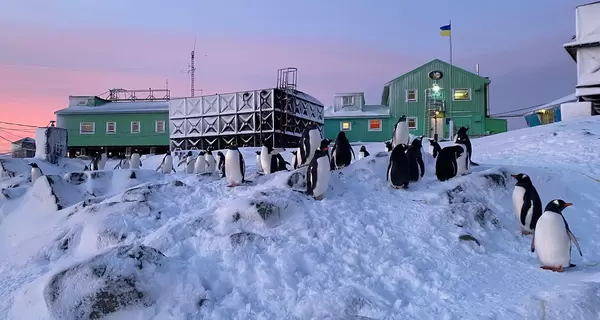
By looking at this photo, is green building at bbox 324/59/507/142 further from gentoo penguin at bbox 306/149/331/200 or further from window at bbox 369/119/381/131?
gentoo penguin at bbox 306/149/331/200

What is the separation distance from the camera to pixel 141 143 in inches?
1412

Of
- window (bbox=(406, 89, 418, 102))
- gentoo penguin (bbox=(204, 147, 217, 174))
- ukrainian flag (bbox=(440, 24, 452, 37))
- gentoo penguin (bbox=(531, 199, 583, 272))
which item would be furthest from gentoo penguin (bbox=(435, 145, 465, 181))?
ukrainian flag (bbox=(440, 24, 452, 37))

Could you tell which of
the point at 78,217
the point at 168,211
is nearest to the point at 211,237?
the point at 168,211

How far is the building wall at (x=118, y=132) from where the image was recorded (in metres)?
35.9

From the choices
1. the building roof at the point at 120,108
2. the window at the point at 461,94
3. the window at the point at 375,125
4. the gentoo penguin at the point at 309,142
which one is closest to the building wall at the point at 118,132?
the building roof at the point at 120,108

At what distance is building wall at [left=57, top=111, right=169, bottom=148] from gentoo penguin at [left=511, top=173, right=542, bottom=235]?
3112 cm

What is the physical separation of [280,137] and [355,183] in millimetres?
17943

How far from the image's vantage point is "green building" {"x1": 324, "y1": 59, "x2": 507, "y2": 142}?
114ft

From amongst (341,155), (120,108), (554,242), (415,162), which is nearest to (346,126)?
(120,108)

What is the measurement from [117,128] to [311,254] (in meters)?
32.7

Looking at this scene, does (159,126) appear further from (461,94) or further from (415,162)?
(415,162)

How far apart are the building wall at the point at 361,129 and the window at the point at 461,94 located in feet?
15.3

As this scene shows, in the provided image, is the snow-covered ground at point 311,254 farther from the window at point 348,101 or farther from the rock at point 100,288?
the window at point 348,101

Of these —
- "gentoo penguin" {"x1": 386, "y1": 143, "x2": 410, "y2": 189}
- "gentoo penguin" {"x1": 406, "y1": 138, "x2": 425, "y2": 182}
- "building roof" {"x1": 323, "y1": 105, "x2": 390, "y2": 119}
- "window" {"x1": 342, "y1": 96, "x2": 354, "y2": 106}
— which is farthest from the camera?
"window" {"x1": 342, "y1": 96, "x2": 354, "y2": 106}
